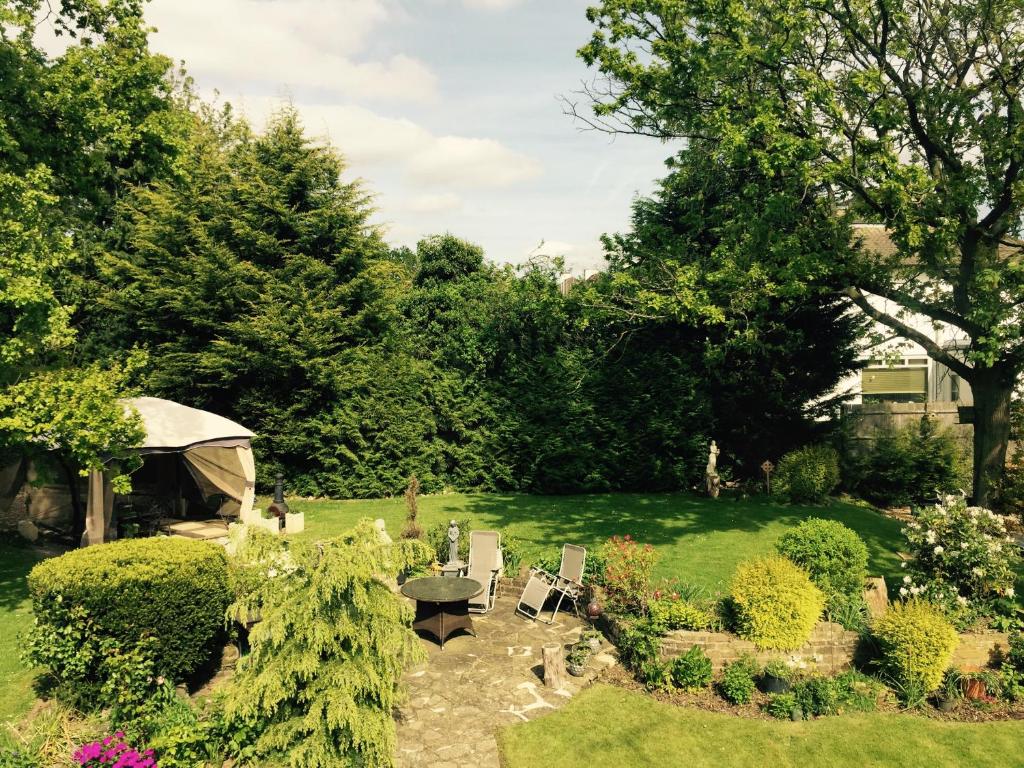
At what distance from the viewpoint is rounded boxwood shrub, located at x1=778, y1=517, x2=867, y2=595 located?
33.8 ft

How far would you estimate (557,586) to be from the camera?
11703mm

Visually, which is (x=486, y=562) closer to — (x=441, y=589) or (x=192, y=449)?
(x=441, y=589)

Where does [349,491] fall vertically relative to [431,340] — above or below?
below

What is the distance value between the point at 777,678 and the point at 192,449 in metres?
11.7

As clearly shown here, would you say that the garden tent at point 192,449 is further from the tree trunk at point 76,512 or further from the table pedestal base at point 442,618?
the table pedestal base at point 442,618

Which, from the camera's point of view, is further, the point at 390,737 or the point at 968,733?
the point at 968,733

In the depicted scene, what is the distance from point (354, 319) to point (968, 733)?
17.6 m

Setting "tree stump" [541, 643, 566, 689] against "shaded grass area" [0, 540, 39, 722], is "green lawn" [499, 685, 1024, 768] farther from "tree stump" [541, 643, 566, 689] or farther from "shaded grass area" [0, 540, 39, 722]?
"shaded grass area" [0, 540, 39, 722]

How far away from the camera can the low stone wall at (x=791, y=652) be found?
938cm

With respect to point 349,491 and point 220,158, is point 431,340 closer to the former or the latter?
point 349,491

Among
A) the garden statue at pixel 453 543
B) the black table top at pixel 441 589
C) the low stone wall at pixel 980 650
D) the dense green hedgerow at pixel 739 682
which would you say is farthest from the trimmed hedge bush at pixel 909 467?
the black table top at pixel 441 589

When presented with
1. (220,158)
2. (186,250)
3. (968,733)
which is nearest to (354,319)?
(186,250)

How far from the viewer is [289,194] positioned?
20844 millimetres

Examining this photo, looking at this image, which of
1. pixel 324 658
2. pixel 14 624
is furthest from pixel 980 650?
pixel 14 624
